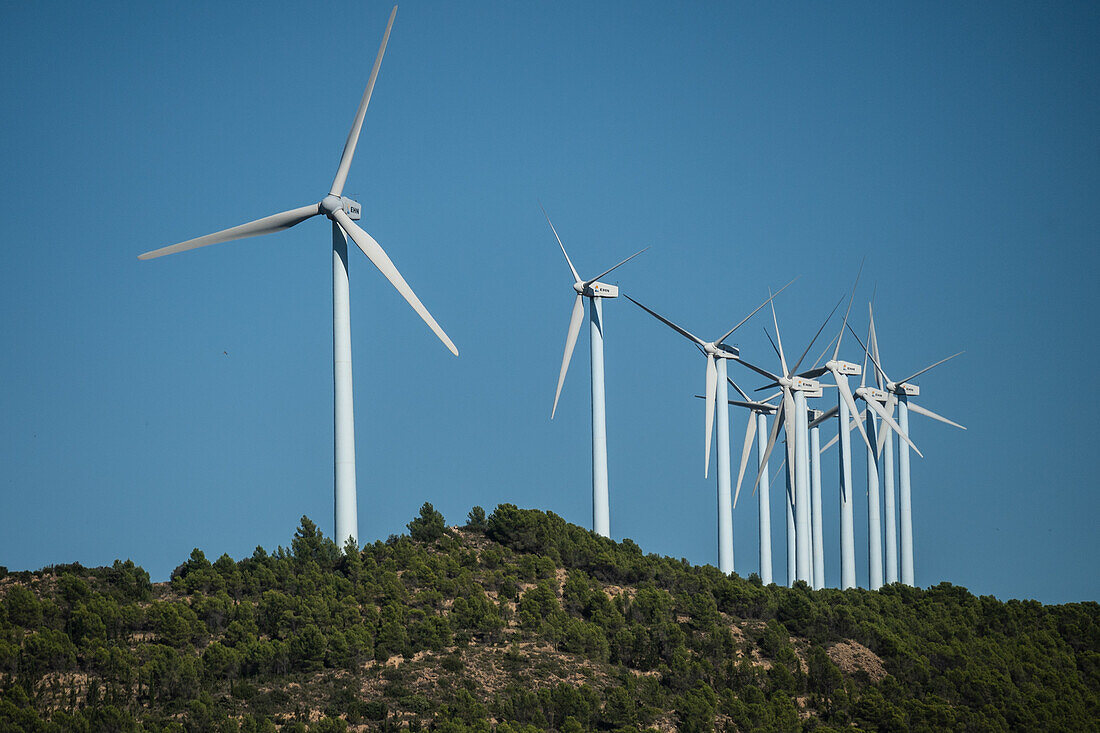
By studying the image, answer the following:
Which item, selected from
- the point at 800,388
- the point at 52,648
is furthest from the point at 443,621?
the point at 800,388

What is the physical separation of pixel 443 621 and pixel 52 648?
1524cm

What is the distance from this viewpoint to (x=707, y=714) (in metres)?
47.5

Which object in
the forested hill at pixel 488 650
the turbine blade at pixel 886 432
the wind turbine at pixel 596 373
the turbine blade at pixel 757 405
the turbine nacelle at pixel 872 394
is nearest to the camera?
the forested hill at pixel 488 650

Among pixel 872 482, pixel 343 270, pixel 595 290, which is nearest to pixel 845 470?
pixel 872 482

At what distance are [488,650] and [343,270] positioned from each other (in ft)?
62.7

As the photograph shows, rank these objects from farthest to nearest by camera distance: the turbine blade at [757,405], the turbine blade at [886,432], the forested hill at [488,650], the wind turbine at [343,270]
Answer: the turbine blade at [757,405], the turbine blade at [886,432], the wind turbine at [343,270], the forested hill at [488,650]

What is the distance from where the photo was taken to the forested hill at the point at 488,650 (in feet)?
142

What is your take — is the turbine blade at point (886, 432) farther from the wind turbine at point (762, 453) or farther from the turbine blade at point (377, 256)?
the turbine blade at point (377, 256)

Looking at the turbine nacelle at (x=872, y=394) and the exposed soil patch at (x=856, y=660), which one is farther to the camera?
the turbine nacelle at (x=872, y=394)

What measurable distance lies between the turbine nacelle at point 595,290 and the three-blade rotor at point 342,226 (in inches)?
947

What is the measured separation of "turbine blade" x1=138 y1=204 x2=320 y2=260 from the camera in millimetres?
60000

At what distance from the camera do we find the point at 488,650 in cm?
5119

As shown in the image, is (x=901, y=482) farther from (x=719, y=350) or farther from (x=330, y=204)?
(x=330, y=204)

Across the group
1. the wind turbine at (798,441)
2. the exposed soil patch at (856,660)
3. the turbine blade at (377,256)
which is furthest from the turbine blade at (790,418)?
the turbine blade at (377,256)
